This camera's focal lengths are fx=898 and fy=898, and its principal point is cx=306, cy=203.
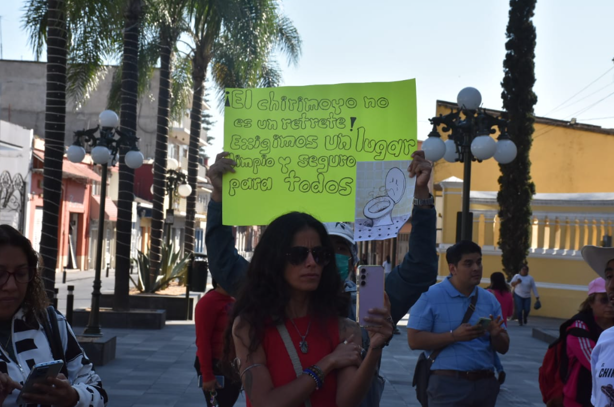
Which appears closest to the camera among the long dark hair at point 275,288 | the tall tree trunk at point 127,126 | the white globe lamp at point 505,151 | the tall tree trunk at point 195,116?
the long dark hair at point 275,288

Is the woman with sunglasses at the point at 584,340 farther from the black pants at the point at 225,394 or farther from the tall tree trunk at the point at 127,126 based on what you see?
the tall tree trunk at the point at 127,126

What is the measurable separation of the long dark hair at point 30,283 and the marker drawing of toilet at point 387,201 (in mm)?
1403

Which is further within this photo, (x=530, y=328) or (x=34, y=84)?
(x=34, y=84)

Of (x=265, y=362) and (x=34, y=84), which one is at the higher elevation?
(x=34, y=84)

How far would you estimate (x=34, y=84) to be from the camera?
5375 cm

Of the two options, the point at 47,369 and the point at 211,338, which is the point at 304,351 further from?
the point at 211,338

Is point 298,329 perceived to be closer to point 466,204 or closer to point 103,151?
point 466,204

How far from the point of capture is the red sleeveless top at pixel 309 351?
10.7ft

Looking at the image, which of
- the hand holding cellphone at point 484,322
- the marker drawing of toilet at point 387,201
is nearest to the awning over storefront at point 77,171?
the hand holding cellphone at point 484,322

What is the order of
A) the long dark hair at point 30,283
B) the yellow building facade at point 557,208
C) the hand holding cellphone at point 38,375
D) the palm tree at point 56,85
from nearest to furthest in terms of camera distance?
the hand holding cellphone at point 38,375
the long dark hair at point 30,283
the palm tree at point 56,85
the yellow building facade at point 557,208

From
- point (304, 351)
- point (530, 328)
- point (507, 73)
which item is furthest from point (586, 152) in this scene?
point (304, 351)

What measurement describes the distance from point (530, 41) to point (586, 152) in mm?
9163

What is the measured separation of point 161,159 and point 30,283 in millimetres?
21062

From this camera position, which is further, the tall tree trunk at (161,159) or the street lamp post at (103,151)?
the tall tree trunk at (161,159)
